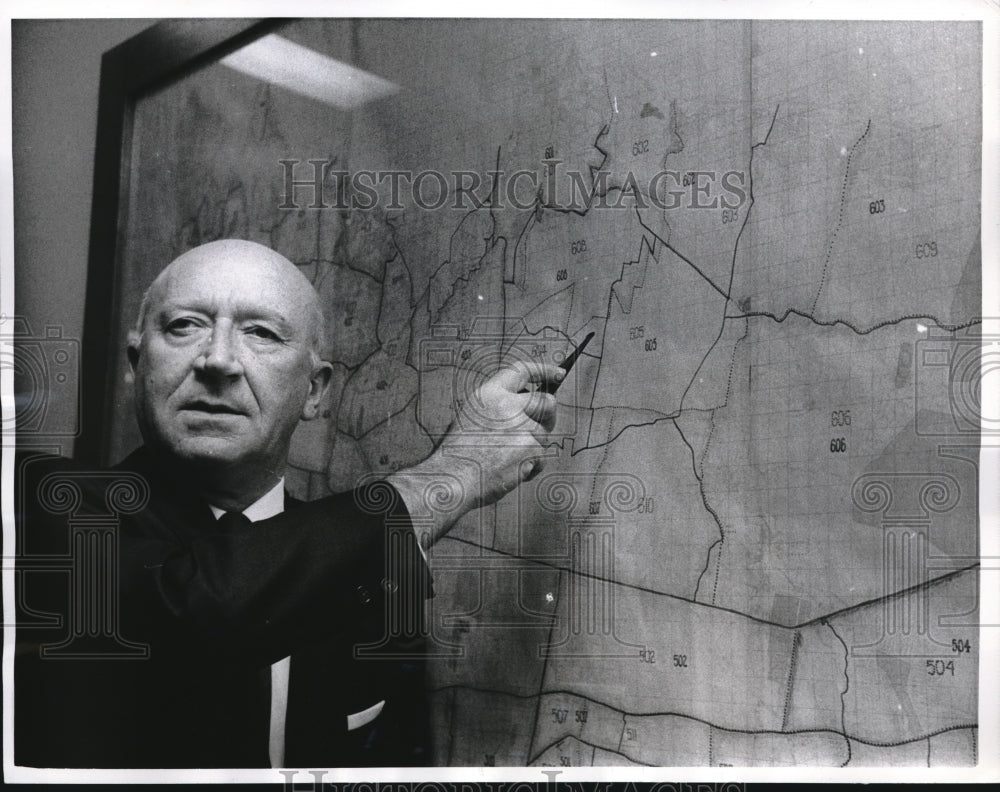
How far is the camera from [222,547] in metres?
2.41

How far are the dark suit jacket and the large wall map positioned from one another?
0.31 feet

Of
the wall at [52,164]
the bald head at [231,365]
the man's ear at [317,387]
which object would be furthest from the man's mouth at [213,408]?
the wall at [52,164]

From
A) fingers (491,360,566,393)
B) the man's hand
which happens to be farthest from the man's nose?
fingers (491,360,566,393)

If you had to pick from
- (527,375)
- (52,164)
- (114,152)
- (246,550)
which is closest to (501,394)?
(527,375)

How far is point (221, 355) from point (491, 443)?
606 mm

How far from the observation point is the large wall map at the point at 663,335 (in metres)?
2.38

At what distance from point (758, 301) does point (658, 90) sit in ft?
1.66

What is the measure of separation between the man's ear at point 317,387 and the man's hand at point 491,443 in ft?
0.84

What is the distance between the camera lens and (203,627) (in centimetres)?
239

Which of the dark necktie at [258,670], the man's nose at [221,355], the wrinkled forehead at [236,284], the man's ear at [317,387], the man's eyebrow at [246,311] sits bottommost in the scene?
the dark necktie at [258,670]

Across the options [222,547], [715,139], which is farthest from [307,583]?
[715,139]

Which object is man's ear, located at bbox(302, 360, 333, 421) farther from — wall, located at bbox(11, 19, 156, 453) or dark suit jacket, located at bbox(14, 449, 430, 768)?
wall, located at bbox(11, 19, 156, 453)

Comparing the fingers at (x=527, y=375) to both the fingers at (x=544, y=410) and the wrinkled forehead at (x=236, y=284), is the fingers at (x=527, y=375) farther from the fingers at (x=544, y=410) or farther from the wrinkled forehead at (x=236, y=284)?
the wrinkled forehead at (x=236, y=284)

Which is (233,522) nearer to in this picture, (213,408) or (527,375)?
(213,408)
